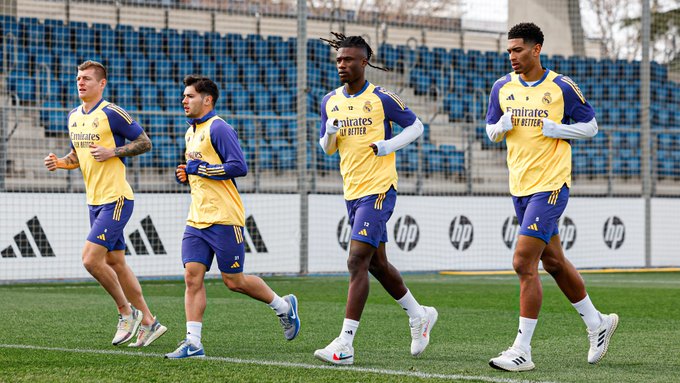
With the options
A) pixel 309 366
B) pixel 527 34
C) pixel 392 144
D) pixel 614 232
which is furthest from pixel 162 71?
pixel 309 366

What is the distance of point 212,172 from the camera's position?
21.2ft

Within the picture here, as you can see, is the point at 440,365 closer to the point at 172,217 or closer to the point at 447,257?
the point at 172,217

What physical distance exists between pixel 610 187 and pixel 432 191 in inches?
134

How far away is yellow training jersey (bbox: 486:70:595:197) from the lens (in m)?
6.21

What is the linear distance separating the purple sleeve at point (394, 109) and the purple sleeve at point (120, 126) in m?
1.99

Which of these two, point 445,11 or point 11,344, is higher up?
point 445,11

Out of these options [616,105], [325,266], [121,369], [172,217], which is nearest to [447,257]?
[325,266]

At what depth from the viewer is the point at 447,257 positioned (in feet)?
52.7

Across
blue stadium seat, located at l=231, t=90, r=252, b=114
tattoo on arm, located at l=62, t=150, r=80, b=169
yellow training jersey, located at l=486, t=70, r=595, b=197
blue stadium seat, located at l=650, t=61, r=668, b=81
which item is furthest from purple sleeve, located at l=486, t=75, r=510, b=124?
blue stadium seat, located at l=650, t=61, r=668, b=81

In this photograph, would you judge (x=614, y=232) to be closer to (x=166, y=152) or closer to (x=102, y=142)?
(x=166, y=152)

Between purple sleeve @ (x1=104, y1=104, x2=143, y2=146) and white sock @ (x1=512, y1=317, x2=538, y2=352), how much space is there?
10.7 ft

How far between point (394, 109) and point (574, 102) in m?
1.16

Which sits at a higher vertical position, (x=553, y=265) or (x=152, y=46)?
(x=152, y=46)

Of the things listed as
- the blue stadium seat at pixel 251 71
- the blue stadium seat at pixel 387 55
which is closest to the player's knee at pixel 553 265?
the blue stadium seat at pixel 251 71
